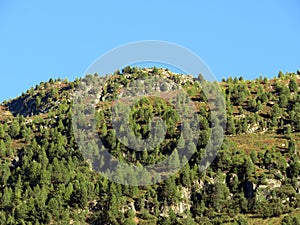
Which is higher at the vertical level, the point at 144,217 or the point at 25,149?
the point at 25,149

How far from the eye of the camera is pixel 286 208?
164125 millimetres

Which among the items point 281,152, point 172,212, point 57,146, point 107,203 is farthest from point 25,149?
point 281,152

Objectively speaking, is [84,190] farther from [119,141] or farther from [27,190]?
[119,141]

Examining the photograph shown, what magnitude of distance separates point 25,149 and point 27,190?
28.9 m

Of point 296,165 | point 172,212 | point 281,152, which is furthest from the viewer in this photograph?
point 281,152

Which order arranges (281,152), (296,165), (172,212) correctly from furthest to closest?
(281,152), (296,165), (172,212)

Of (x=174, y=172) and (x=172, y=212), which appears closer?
(x=172, y=212)

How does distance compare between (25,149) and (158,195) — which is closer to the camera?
(158,195)

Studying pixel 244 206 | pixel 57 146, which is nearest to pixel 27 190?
pixel 57 146

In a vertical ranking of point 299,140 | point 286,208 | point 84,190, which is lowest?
point 286,208

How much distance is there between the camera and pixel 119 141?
199000mm

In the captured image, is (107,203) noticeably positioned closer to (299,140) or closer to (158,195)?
(158,195)

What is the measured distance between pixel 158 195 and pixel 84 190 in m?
17.9

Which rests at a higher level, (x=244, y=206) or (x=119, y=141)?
(x=119, y=141)
